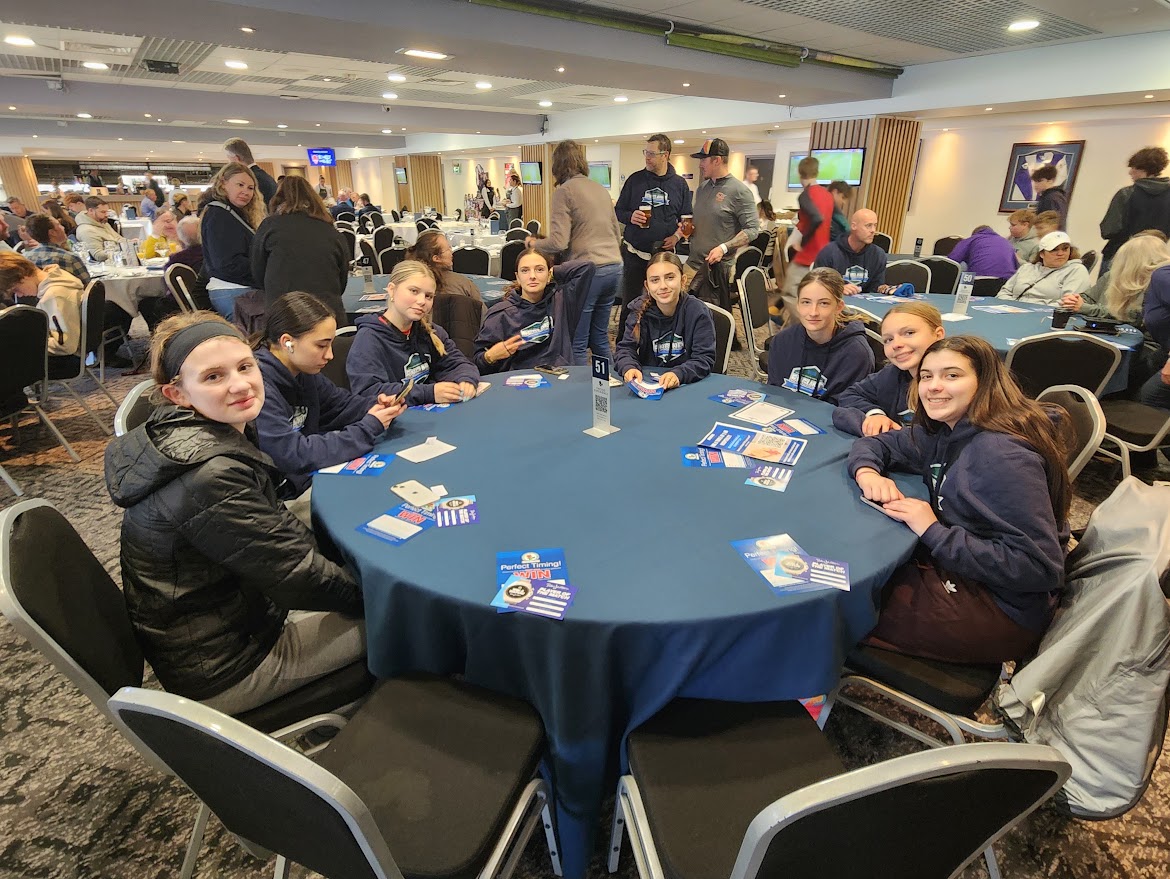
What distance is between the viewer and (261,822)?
901 mm

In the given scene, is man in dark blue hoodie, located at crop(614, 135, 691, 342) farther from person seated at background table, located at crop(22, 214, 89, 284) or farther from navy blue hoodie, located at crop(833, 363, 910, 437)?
person seated at background table, located at crop(22, 214, 89, 284)

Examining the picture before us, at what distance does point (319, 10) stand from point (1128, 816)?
6079 mm

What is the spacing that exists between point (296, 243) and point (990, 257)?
19.0ft

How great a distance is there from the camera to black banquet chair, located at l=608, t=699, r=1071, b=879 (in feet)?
2.25

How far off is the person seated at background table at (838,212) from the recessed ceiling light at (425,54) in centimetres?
376

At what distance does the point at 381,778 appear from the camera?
1.14 metres

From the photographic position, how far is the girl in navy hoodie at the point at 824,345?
2.56 meters

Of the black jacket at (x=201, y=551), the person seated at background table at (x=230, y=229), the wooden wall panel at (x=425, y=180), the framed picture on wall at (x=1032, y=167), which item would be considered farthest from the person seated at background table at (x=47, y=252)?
the wooden wall panel at (x=425, y=180)

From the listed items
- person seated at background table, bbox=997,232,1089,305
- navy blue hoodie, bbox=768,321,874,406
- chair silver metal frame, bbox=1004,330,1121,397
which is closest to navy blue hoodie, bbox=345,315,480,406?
navy blue hoodie, bbox=768,321,874,406

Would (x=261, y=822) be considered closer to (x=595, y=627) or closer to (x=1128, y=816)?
(x=595, y=627)

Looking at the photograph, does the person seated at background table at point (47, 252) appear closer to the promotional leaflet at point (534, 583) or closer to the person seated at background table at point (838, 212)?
the promotional leaflet at point (534, 583)

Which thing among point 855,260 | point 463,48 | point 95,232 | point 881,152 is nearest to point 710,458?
point 855,260

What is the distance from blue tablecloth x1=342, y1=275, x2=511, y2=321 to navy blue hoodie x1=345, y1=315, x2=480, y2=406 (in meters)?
1.45

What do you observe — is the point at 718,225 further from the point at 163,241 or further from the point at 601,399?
the point at 163,241
